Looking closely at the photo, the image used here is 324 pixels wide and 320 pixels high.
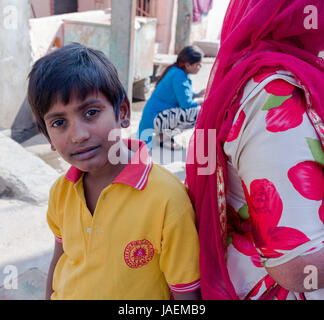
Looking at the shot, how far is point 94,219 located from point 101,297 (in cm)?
24

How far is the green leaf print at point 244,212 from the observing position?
1.01 metres

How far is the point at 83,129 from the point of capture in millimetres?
1058

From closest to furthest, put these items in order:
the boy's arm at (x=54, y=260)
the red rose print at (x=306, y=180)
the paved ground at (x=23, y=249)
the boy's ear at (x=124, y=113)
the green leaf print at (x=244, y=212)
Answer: the red rose print at (x=306, y=180), the green leaf print at (x=244, y=212), the boy's ear at (x=124, y=113), the boy's arm at (x=54, y=260), the paved ground at (x=23, y=249)

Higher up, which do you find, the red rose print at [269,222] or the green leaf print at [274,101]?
the green leaf print at [274,101]

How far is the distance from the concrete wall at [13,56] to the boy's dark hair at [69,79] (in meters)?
3.43

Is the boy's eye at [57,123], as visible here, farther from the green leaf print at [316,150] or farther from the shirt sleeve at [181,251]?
the green leaf print at [316,150]

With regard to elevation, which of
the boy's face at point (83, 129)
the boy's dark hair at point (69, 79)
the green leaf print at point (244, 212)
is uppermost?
the boy's dark hair at point (69, 79)

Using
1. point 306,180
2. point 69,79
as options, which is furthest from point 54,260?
point 306,180

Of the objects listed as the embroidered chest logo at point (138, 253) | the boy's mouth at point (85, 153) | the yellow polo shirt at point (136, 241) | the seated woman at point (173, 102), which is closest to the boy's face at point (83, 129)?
the boy's mouth at point (85, 153)

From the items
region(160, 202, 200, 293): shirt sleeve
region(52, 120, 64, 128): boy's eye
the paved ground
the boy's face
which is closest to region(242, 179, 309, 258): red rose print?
region(160, 202, 200, 293): shirt sleeve

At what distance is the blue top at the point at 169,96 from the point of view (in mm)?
4379

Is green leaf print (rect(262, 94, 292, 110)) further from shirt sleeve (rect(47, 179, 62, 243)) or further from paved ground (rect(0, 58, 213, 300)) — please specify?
paved ground (rect(0, 58, 213, 300))

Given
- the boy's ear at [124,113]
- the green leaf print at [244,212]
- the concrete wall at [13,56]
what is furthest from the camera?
the concrete wall at [13,56]

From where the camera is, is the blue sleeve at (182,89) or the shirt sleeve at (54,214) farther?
the blue sleeve at (182,89)
